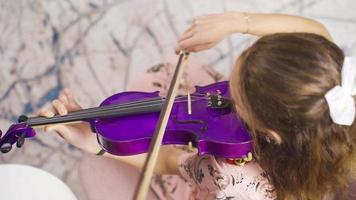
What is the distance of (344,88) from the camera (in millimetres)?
A: 698

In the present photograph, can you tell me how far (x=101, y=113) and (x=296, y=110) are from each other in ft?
1.37

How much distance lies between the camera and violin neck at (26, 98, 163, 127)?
3.13 feet

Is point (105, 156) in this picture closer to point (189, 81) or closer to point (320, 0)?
point (189, 81)

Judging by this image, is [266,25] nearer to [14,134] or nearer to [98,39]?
[14,134]

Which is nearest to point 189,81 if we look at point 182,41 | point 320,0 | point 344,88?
point 182,41

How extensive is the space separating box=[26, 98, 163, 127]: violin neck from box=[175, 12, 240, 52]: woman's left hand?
134mm

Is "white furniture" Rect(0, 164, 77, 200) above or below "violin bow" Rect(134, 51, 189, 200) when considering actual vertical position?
below

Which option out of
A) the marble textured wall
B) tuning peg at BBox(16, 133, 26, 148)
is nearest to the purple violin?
tuning peg at BBox(16, 133, 26, 148)

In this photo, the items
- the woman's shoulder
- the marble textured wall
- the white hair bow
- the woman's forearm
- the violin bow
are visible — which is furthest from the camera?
the marble textured wall

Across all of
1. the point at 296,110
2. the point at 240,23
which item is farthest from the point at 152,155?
the point at 240,23

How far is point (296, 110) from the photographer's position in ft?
2.40

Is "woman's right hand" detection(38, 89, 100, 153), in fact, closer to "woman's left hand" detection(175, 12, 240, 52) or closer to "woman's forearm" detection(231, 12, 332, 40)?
"woman's left hand" detection(175, 12, 240, 52)

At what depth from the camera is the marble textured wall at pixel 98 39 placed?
59.3 inches

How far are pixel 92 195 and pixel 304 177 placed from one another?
1.67 ft
